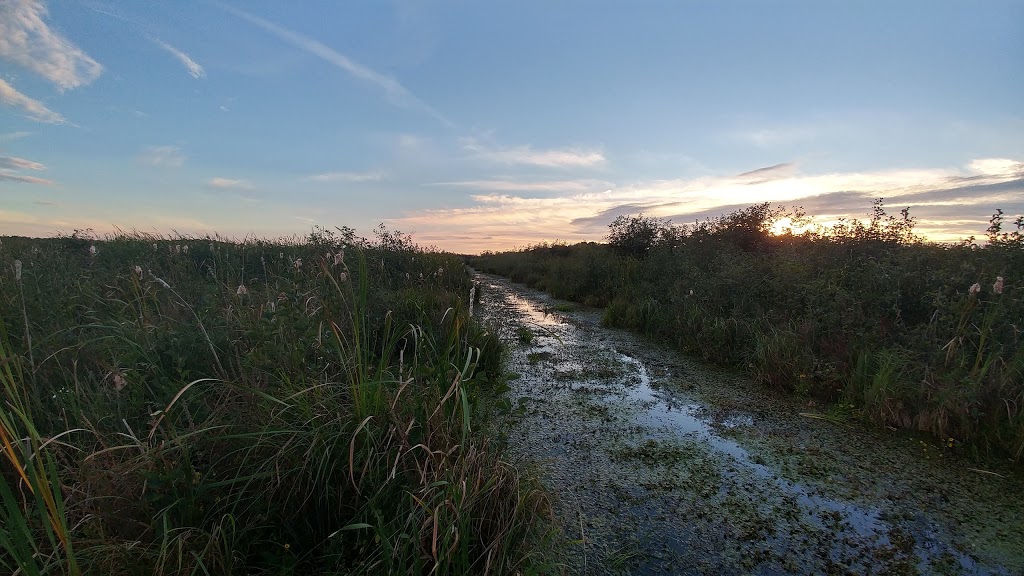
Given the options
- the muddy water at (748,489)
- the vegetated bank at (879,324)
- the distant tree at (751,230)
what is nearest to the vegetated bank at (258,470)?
the muddy water at (748,489)

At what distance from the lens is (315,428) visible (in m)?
1.55

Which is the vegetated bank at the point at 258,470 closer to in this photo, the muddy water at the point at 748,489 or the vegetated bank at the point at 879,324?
the muddy water at the point at 748,489

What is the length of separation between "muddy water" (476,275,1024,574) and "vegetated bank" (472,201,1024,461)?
274 millimetres

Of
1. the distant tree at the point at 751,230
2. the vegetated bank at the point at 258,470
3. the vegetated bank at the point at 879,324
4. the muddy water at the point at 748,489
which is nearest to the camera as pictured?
the vegetated bank at the point at 258,470

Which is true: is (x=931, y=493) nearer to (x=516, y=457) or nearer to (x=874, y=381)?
(x=874, y=381)

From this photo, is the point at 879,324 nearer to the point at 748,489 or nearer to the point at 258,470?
the point at 748,489

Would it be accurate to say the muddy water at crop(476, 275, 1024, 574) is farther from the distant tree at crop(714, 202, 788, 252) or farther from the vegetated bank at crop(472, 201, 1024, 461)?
the distant tree at crop(714, 202, 788, 252)

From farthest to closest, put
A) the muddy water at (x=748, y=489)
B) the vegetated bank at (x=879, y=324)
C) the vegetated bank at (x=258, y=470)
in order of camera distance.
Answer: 1. the vegetated bank at (x=879, y=324)
2. the muddy water at (x=748, y=489)
3. the vegetated bank at (x=258, y=470)

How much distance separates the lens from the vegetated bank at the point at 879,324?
9.12 feet

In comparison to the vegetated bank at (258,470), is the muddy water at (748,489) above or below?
below

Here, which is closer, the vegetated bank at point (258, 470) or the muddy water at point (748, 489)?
the vegetated bank at point (258, 470)

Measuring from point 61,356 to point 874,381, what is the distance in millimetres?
5020

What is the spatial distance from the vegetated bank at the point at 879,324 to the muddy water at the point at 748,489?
0.27m

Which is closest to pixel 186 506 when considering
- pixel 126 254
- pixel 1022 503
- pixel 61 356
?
pixel 61 356
